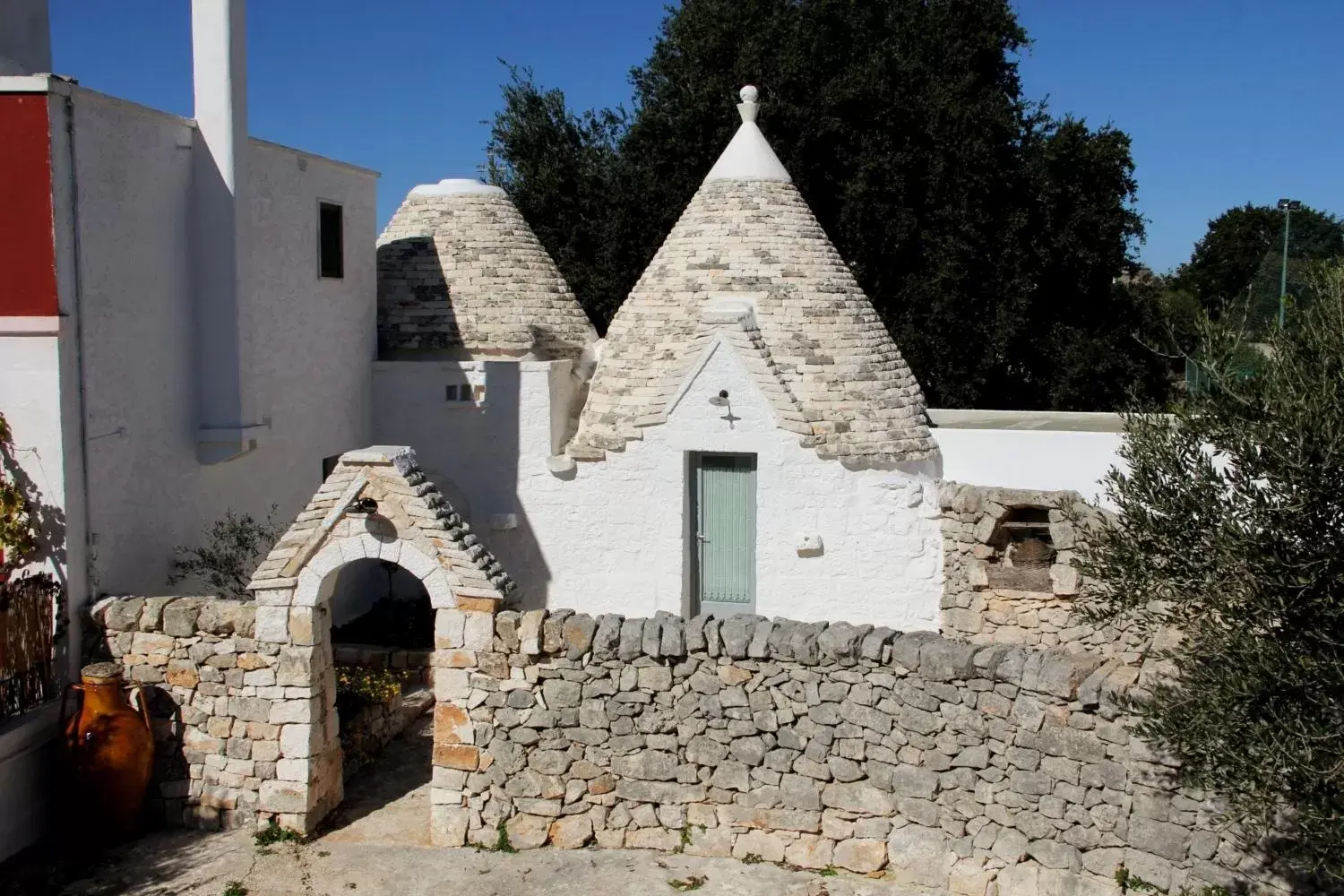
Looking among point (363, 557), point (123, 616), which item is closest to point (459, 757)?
point (363, 557)

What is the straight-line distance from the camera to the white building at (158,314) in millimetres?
9023

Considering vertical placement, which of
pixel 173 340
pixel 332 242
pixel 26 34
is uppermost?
pixel 26 34

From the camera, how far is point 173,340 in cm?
1059

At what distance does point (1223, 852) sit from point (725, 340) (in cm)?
664

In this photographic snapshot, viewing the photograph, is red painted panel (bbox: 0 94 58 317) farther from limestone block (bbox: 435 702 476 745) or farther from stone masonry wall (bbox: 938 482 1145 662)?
stone masonry wall (bbox: 938 482 1145 662)

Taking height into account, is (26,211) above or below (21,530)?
above

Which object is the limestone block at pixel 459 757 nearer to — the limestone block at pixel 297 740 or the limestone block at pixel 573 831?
the limestone block at pixel 573 831

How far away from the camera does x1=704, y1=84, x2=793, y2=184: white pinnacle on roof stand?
13758 millimetres

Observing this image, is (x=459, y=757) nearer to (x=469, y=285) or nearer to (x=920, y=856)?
(x=920, y=856)

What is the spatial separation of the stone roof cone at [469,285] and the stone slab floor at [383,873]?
6.56 m

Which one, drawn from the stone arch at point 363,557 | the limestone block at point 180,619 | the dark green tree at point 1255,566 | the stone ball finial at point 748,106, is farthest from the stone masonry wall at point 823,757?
the stone ball finial at point 748,106

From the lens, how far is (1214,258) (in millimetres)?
49031

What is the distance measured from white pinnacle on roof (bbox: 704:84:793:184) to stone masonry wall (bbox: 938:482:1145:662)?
13.6 feet

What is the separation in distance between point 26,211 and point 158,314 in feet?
5.10
